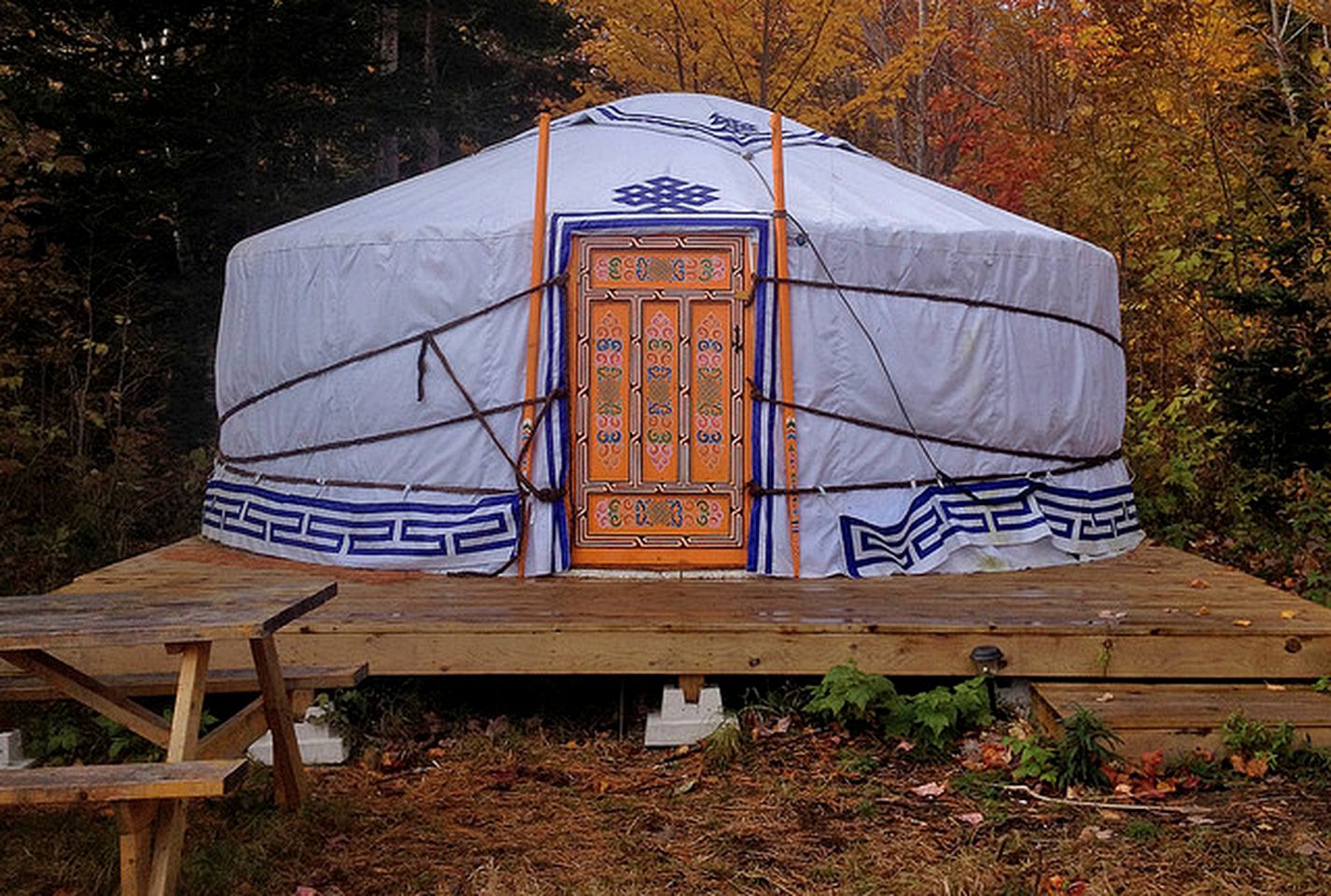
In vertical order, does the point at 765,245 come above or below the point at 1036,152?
below

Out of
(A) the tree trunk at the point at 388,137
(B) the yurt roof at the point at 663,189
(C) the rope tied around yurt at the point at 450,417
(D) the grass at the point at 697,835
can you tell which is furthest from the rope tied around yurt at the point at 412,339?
(A) the tree trunk at the point at 388,137

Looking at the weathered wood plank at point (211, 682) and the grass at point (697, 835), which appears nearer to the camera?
the grass at point (697, 835)

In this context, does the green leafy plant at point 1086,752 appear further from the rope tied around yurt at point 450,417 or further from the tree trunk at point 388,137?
the tree trunk at point 388,137

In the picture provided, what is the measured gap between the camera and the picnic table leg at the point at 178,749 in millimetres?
2438

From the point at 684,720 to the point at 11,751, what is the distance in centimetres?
190

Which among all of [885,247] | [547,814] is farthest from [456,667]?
[885,247]

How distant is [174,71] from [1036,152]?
6.45 meters

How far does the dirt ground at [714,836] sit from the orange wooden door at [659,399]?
131 centimetres

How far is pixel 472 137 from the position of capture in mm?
10977

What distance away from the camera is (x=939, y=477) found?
4848mm

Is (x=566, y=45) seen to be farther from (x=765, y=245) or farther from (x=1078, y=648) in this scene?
(x=1078, y=648)

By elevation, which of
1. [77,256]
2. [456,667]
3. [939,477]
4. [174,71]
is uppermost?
[174,71]

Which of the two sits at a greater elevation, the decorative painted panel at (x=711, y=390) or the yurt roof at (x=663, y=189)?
the yurt roof at (x=663, y=189)

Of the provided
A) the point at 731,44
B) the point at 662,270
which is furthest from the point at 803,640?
the point at 731,44
